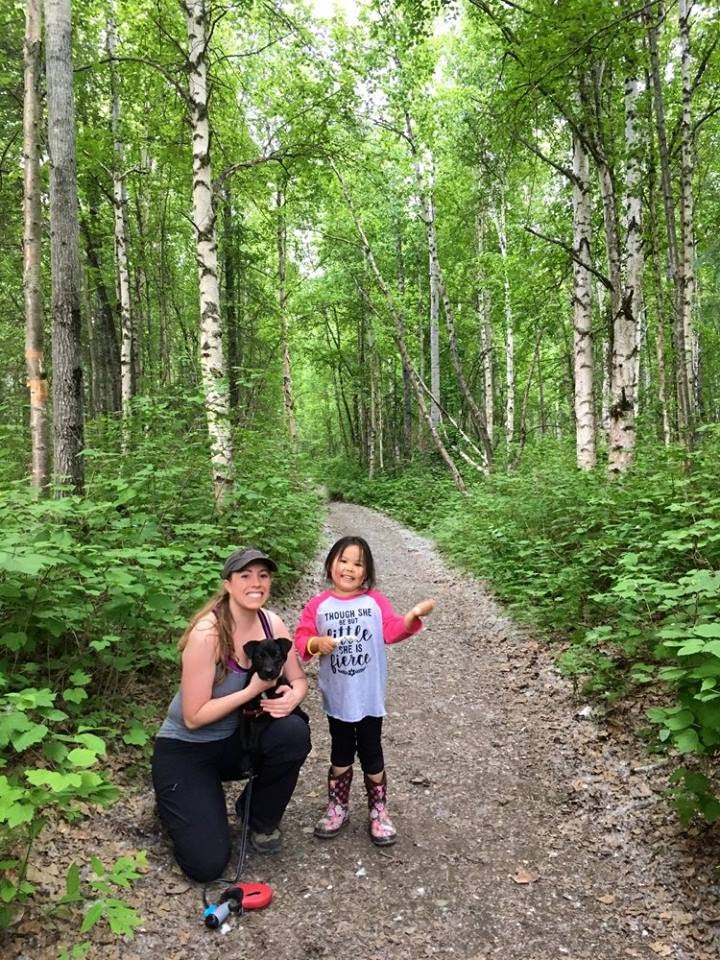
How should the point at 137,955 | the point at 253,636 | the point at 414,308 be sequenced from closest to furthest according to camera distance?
the point at 137,955 < the point at 253,636 < the point at 414,308

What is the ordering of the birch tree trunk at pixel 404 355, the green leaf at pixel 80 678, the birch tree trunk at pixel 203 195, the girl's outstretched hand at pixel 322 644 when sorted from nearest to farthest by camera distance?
the girl's outstretched hand at pixel 322 644, the green leaf at pixel 80 678, the birch tree trunk at pixel 203 195, the birch tree trunk at pixel 404 355

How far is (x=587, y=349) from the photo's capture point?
30.5 ft

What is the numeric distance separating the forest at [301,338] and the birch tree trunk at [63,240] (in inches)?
0.9

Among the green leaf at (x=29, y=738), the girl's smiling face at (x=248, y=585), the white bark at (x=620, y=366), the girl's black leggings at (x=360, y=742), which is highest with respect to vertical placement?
the white bark at (x=620, y=366)

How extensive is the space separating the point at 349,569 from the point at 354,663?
50cm

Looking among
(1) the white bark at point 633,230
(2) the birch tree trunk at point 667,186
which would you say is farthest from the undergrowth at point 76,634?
(1) the white bark at point 633,230

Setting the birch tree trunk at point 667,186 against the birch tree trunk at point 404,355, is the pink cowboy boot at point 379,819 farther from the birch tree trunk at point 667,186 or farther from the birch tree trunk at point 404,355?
the birch tree trunk at point 404,355

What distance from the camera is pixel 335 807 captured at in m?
3.18

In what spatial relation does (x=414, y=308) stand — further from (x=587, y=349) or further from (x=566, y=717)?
(x=566, y=717)

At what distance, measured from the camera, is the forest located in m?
3.28

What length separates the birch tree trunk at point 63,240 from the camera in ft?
17.7

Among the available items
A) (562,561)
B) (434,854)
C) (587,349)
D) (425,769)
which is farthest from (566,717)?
(587,349)

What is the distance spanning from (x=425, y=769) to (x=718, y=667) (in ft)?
7.07

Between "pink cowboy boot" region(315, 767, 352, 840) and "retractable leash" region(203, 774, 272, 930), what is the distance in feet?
1.48
